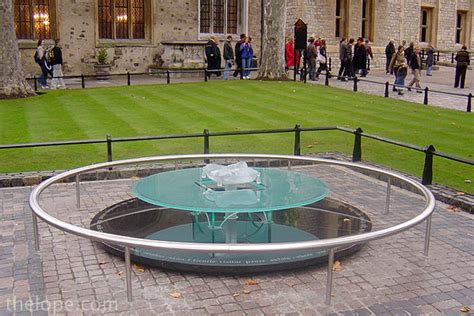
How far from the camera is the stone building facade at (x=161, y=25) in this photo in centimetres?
2675

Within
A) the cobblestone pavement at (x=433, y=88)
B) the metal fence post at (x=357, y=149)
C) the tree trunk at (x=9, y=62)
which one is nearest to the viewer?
the metal fence post at (x=357, y=149)

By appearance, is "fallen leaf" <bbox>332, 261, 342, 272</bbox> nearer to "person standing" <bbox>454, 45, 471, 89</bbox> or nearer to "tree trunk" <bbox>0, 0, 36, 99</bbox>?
"tree trunk" <bbox>0, 0, 36, 99</bbox>

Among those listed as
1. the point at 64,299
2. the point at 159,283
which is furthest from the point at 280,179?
the point at 64,299

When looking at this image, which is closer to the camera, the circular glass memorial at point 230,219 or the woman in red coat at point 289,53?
the circular glass memorial at point 230,219

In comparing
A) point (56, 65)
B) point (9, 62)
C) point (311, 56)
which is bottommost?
point (56, 65)

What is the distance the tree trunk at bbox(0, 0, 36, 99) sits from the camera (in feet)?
63.9

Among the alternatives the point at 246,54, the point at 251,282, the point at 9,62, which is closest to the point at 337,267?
the point at 251,282

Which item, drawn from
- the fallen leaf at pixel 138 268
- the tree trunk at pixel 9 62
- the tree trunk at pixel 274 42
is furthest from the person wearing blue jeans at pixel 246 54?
the fallen leaf at pixel 138 268

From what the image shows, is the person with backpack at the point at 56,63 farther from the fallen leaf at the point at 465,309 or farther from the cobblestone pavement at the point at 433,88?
the fallen leaf at the point at 465,309

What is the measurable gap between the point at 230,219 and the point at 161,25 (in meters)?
23.5

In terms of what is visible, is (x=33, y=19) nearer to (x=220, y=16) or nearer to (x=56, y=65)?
(x=56, y=65)

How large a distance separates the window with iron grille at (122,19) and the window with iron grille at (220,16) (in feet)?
10.1

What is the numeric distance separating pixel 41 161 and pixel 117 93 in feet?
32.0

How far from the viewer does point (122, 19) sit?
94.0 feet
